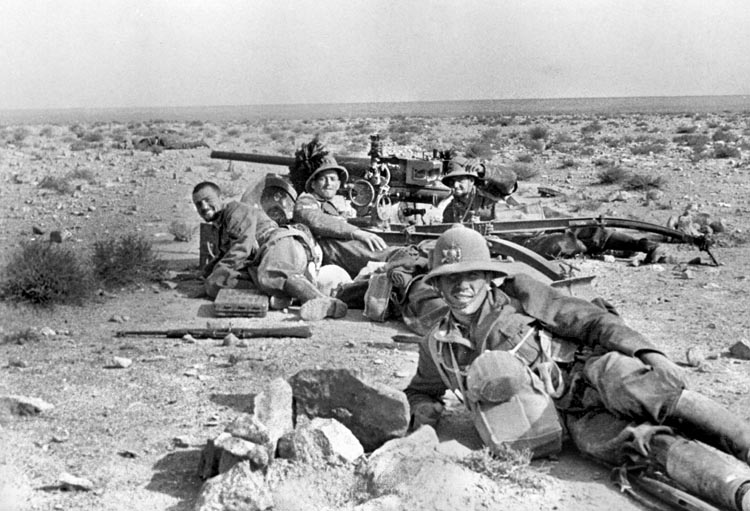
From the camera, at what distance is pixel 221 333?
7180 millimetres

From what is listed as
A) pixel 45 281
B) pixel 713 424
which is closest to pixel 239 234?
pixel 45 281

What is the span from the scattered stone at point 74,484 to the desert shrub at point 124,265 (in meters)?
5.28

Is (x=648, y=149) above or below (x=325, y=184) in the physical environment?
below

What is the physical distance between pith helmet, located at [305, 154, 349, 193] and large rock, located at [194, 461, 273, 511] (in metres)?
6.34

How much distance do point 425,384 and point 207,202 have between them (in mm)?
5035

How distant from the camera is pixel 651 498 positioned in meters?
3.83

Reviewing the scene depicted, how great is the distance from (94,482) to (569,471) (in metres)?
2.48

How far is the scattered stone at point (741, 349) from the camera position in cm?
635

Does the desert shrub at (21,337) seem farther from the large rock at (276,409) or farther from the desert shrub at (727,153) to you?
the desert shrub at (727,153)

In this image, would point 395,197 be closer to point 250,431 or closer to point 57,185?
point 250,431

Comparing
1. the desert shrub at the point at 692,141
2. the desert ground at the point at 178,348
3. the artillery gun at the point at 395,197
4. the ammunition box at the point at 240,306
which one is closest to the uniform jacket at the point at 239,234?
the desert ground at the point at 178,348

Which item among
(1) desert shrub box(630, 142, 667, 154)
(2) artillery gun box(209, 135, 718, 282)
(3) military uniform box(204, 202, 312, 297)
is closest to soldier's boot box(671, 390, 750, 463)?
(3) military uniform box(204, 202, 312, 297)

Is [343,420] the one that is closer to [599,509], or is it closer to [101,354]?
[599,509]

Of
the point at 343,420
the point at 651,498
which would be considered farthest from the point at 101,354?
the point at 651,498
